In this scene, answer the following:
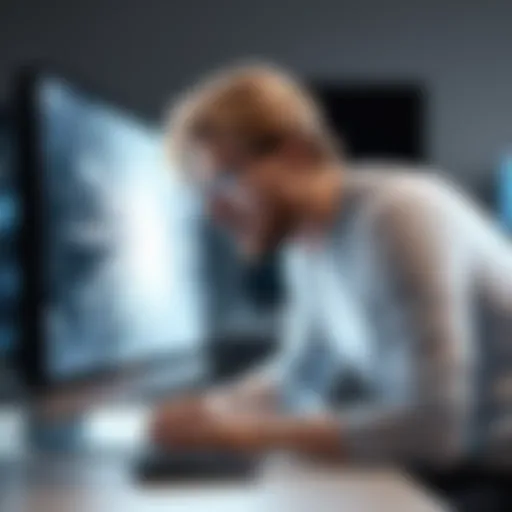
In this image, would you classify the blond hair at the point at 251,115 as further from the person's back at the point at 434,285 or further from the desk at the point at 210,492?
the desk at the point at 210,492

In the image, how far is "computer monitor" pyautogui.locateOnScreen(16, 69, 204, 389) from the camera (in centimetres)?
88

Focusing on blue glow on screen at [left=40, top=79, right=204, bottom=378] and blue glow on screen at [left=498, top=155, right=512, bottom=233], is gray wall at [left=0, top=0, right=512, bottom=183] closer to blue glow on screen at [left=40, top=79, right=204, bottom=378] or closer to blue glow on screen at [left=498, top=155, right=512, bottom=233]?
blue glow on screen at [left=498, top=155, right=512, bottom=233]

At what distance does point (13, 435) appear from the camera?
3.18ft

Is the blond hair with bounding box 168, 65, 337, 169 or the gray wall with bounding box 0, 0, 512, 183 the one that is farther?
the gray wall with bounding box 0, 0, 512, 183

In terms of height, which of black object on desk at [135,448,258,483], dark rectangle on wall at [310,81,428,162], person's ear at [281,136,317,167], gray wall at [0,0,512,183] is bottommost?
black object on desk at [135,448,258,483]

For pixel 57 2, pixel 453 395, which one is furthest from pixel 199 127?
pixel 57 2

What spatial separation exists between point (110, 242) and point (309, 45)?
62 cm

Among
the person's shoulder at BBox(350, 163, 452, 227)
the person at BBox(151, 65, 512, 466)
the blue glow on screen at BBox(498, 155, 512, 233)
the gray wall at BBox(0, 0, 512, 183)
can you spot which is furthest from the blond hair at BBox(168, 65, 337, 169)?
the blue glow on screen at BBox(498, 155, 512, 233)

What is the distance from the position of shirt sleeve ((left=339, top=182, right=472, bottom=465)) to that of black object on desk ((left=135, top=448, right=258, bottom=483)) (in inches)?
3.5

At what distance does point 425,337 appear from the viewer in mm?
839

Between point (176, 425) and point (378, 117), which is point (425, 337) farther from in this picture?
point (378, 117)

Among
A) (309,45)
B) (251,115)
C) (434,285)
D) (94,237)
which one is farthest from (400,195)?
(309,45)

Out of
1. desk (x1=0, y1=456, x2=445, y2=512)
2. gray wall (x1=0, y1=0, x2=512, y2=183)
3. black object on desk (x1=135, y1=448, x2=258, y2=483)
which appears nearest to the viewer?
desk (x1=0, y1=456, x2=445, y2=512)

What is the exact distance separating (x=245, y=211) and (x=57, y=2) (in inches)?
24.0
